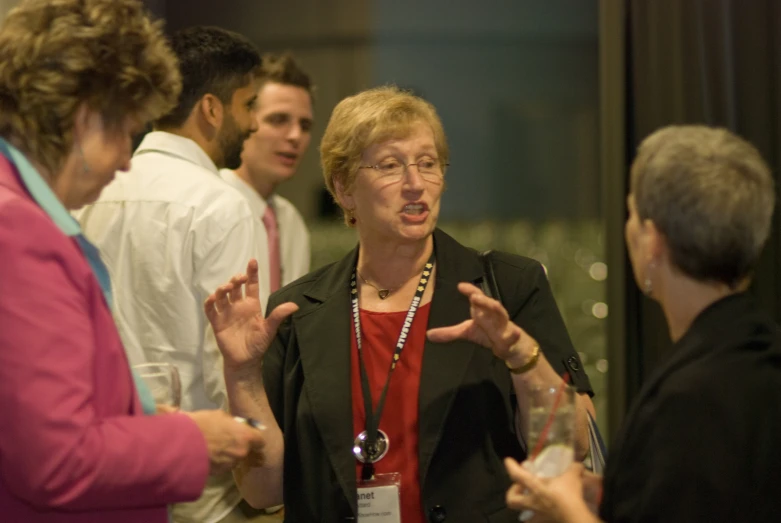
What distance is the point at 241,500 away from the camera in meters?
2.72

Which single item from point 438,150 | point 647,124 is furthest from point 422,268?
point 647,124

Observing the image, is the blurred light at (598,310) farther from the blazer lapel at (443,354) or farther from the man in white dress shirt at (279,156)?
the blazer lapel at (443,354)

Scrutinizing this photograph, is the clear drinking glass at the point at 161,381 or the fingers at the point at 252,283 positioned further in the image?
the fingers at the point at 252,283

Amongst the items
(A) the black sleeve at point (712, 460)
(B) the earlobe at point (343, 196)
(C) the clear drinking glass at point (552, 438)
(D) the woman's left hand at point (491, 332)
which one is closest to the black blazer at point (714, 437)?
(A) the black sleeve at point (712, 460)

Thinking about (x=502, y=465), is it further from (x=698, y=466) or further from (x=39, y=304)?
(x=39, y=304)

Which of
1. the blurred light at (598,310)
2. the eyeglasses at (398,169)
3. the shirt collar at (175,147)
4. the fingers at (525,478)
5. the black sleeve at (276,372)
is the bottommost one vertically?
the blurred light at (598,310)

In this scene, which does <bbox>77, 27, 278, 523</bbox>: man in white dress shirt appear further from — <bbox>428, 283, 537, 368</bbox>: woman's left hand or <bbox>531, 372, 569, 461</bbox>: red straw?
<bbox>531, 372, 569, 461</bbox>: red straw

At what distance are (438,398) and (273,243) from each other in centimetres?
175

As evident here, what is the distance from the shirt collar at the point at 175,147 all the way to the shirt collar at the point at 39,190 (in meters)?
1.27

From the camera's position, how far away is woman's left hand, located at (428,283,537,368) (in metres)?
1.91

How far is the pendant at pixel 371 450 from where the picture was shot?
2141mm

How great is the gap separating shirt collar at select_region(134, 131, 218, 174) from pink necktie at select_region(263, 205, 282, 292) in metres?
0.75

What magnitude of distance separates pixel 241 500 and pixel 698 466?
159 centimetres

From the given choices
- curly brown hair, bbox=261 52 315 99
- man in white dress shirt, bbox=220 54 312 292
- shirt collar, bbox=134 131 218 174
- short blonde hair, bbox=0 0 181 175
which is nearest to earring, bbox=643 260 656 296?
short blonde hair, bbox=0 0 181 175
